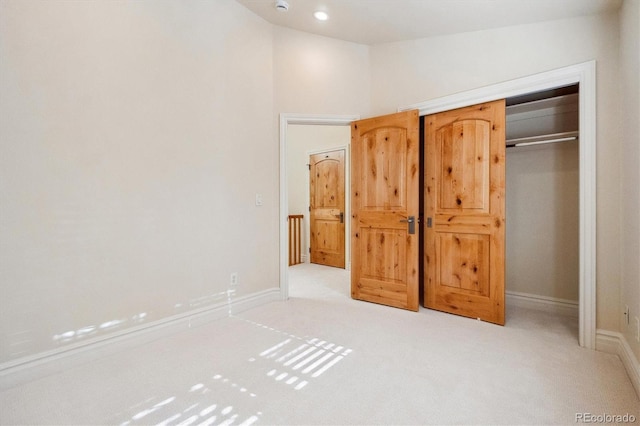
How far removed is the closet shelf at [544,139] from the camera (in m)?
2.81

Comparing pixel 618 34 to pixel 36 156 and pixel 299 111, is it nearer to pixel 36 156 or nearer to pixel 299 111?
pixel 299 111

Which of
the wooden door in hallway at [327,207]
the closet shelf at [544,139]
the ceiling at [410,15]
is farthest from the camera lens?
the wooden door in hallway at [327,207]

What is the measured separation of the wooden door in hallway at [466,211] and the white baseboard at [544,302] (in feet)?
2.58

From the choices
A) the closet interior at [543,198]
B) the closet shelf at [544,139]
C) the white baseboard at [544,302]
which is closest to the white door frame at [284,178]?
the closet shelf at [544,139]

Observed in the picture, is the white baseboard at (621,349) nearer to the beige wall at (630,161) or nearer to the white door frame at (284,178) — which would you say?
the beige wall at (630,161)

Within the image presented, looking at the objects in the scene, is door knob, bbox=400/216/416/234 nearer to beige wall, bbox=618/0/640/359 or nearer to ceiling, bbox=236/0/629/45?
beige wall, bbox=618/0/640/359

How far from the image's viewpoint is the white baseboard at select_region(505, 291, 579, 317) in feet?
9.97

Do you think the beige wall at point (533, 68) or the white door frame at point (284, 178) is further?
the white door frame at point (284, 178)

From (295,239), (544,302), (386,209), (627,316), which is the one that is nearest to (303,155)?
(295,239)

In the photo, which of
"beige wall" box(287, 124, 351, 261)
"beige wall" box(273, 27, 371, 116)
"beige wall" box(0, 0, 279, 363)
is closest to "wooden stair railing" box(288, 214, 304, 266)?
"beige wall" box(287, 124, 351, 261)

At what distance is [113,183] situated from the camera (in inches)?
88.8

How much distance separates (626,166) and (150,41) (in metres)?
3.65

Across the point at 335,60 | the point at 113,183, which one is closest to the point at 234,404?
the point at 113,183

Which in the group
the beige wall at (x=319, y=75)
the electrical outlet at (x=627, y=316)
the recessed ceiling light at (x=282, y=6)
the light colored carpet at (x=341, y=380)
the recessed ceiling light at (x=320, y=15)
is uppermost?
the recessed ceiling light at (x=282, y=6)
